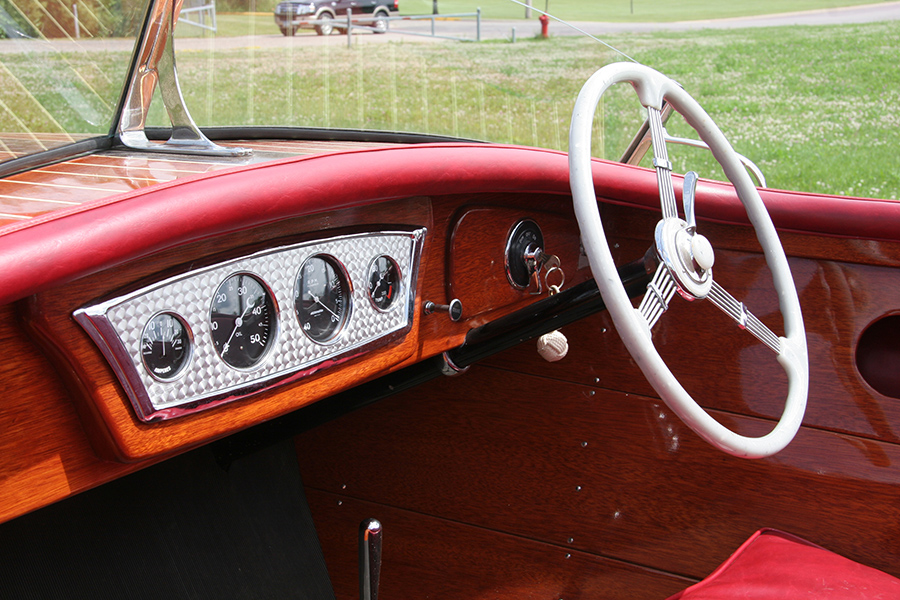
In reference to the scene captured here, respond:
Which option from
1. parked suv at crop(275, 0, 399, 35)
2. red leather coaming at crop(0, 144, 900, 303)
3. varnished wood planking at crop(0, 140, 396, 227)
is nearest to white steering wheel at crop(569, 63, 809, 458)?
red leather coaming at crop(0, 144, 900, 303)

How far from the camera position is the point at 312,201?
1.00 meters

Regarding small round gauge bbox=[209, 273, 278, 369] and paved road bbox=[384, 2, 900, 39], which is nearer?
small round gauge bbox=[209, 273, 278, 369]

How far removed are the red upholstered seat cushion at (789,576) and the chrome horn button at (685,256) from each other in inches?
24.0

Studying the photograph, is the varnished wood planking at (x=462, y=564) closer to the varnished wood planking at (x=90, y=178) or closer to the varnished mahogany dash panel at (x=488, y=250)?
the varnished mahogany dash panel at (x=488, y=250)

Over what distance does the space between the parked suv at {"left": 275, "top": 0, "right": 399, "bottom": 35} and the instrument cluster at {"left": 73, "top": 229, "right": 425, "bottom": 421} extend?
3.59ft

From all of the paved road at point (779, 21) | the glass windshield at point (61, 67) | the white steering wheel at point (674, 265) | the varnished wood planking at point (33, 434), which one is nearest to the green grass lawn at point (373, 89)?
the glass windshield at point (61, 67)

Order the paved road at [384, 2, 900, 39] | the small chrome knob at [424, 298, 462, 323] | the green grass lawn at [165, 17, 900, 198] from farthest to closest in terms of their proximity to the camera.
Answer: the paved road at [384, 2, 900, 39], the green grass lawn at [165, 17, 900, 198], the small chrome knob at [424, 298, 462, 323]

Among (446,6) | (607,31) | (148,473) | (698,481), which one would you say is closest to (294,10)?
(446,6)

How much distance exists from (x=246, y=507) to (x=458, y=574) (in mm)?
544

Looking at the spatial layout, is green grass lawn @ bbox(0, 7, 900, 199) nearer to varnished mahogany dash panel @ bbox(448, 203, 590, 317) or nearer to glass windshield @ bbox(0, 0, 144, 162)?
glass windshield @ bbox(0, 0, 144, 162)

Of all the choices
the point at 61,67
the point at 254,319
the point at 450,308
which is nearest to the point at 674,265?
the point at 450,308

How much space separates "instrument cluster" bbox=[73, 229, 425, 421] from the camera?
89cm

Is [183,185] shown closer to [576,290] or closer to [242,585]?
[576,290]

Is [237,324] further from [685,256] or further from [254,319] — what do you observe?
[685,256]
